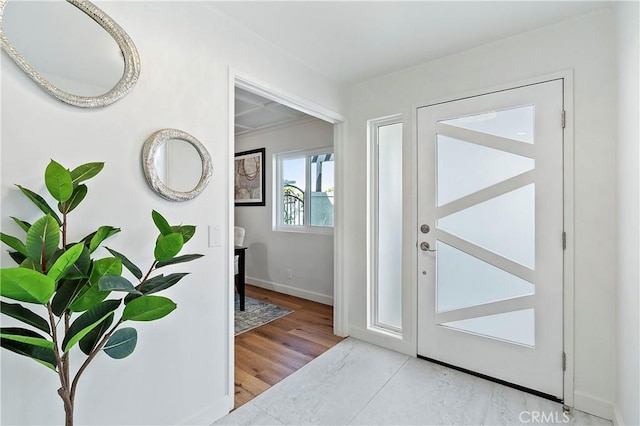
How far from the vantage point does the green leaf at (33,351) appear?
853mm

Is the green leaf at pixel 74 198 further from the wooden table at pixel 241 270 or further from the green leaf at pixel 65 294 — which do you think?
the wooden table at pixel 241 270

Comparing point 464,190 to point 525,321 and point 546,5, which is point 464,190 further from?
point 546,5

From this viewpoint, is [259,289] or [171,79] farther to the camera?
[259,289]

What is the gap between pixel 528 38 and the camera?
196 centimetres

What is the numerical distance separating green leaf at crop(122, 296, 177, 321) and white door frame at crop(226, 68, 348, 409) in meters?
0.92

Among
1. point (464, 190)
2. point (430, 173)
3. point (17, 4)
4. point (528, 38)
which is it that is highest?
point (528, 38)

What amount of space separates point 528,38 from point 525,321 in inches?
73.6

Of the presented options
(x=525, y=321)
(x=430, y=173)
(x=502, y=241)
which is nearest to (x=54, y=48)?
(x=430, y=173)

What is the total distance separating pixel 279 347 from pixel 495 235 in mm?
1956

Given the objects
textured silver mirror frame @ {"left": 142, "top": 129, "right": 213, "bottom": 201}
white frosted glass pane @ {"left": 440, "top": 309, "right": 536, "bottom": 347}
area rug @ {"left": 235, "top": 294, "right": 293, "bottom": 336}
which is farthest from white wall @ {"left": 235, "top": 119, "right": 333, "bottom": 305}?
textured silver mirror frame @ {"left": 142, "top": 129, "right": 213, "bottom": 201}

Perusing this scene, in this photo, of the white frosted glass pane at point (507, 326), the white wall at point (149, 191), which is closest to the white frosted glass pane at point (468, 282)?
the white frosted glass pane at point (507, 326)

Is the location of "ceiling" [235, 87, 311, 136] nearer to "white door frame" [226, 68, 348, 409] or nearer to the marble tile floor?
"white door frame" [226, 68, 348, 409]

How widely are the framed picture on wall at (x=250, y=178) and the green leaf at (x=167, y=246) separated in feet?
11.1

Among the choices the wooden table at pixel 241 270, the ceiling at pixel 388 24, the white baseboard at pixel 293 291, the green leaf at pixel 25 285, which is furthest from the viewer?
the white baseboard at pixel 293 291
